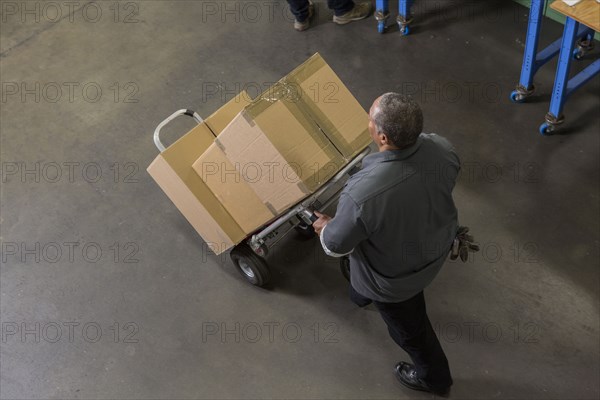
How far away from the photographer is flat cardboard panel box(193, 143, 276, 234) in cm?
374

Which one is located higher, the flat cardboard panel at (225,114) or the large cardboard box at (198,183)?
the flat cardboard panel at (225,114)

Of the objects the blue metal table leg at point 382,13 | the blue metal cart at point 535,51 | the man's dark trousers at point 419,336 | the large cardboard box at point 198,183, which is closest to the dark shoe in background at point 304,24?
the blue metal table leg at point 382,13

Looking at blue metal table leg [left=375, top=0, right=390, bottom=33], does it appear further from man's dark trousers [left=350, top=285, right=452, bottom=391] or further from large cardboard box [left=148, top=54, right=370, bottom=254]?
man's dark trousers [left=350, top=285, right=452, bottom=391]

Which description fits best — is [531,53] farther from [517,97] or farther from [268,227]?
[268,227]

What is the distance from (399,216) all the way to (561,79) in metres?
2.27

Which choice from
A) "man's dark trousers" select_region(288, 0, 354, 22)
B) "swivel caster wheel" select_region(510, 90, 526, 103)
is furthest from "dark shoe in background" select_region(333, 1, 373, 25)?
"swivel caster wheel" select_region(510, 90, 526, 103)

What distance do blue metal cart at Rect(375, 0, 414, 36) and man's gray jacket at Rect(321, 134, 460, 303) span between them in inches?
106

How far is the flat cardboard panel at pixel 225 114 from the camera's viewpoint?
3885 millimetres

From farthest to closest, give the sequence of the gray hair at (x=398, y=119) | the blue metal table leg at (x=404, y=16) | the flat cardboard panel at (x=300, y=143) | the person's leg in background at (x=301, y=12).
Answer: the person's leg in background at (x=301, y=12) < the blue metal table leg at (x=404, y=16) < the flat cardboard panel at (x=300, y=143) < the gray hair at (x=398, y=119)

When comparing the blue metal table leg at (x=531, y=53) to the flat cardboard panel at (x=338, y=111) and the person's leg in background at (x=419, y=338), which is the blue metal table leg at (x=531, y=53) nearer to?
the flat cardboard panel at (x=338, y=111)

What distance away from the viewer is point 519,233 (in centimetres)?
440

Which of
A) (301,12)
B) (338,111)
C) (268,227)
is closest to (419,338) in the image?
(268,227)

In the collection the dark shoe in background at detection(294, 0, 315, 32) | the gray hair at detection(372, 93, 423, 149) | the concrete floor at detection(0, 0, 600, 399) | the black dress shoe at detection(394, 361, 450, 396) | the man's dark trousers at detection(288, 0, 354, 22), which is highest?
Answer: the gray hair at detection(372, 93, 423, 149)

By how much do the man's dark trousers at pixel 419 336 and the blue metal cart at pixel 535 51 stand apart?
219cm
